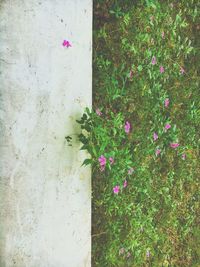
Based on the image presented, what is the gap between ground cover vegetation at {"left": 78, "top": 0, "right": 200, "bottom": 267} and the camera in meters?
2.77

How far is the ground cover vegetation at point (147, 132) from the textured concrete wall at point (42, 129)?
1.26 feet

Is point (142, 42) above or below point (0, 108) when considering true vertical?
above

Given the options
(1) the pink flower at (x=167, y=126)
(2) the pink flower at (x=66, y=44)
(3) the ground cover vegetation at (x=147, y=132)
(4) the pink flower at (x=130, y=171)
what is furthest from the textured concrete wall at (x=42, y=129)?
(1) the pink flower at (x=167, y=126)

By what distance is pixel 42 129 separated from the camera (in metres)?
1.98

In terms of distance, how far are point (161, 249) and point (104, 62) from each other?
1501 millimetres

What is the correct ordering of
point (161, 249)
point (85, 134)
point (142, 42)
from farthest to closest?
1. point (161, 249)
2. point (142, 42)
3. point (85, 134)

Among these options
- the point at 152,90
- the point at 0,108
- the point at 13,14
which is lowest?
the point at 0,108

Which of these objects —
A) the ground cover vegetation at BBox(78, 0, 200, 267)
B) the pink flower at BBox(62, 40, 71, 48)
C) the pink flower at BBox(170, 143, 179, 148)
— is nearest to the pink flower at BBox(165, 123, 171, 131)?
the ground cover vegetation at BBox(78, 0, 200, 267)

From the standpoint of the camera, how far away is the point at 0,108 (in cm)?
182

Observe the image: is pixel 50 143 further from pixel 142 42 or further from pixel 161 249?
pixel 161 249

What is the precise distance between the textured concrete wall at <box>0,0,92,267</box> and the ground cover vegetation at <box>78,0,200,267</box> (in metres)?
0.38

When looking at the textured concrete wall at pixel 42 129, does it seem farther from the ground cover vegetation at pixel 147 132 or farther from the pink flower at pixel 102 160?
the ground cover vegetation at pixel 147 132

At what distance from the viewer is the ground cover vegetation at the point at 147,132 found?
2.77 metres

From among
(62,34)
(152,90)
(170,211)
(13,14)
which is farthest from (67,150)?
(170,211)
